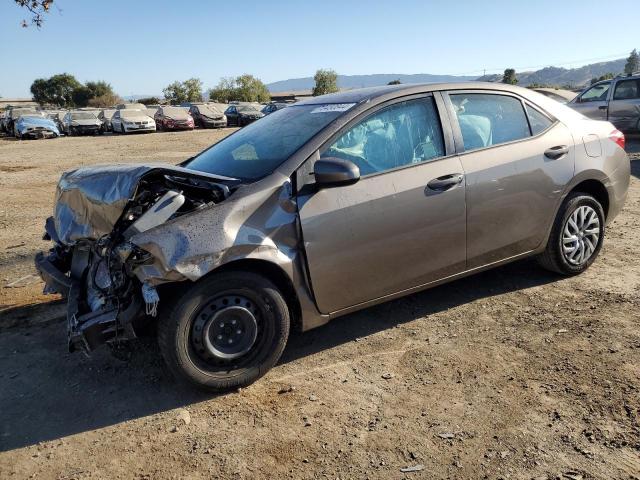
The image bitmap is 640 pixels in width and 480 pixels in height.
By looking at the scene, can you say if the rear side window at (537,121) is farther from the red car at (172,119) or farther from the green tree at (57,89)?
the green tree at (57,89)

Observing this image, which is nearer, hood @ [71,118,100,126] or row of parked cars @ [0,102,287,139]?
row of parked cars @ [0,102,287,139]

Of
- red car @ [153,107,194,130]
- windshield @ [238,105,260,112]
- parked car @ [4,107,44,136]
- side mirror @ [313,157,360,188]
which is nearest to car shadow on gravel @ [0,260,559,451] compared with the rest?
side mirror @ [313,157,360,188]

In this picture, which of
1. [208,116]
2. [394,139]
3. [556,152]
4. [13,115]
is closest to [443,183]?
[394,139]

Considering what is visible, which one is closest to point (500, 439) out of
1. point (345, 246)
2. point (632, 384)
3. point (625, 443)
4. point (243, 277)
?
point (625, 443)

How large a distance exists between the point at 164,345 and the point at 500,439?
1.90 meters

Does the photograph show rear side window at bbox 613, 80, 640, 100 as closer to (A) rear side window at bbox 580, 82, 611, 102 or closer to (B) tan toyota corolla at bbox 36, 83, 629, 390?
(A) rear side window at bbox 580, 82, 611, 102

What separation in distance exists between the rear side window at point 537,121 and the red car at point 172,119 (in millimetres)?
31546

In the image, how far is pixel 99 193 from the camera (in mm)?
3342

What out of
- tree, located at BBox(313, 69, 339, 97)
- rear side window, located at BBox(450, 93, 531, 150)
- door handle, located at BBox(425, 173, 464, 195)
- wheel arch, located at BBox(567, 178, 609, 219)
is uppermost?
tree, located at BBox(313, 69, 339, 97)

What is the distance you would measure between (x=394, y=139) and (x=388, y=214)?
58 centimetres

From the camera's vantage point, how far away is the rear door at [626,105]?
13383mm

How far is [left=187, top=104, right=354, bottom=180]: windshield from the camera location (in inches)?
141

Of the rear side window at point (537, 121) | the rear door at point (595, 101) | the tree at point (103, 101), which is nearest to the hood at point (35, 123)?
the rear door at point (595, 101)

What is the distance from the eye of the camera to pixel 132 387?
3.38 m
